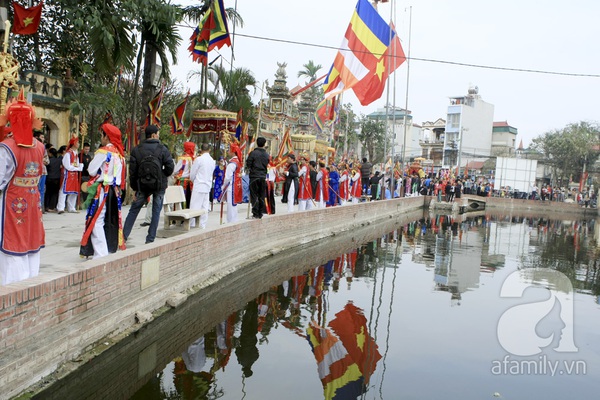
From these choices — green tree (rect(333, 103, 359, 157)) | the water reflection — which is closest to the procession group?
the water reflection

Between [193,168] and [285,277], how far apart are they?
3.09 metres

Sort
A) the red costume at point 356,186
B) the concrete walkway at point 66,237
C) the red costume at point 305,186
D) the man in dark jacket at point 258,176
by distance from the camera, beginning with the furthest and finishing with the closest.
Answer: the red costume at point 356,186 → the red costume at point 305,186 → the man in dark jacket at point 258,176 → the concrete walkway at point 66,237

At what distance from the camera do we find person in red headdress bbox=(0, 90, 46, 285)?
17.3 ft

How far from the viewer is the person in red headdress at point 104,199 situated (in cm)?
703

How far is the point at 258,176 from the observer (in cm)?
1186

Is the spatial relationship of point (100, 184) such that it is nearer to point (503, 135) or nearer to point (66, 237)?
point (66, 237)

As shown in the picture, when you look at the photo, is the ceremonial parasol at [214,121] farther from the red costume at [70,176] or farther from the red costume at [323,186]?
the red costume at [323,186]

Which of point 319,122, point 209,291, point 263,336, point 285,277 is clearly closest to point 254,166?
point 285,277

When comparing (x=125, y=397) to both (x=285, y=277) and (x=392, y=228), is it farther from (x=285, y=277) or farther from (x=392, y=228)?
(x=392, y=228)

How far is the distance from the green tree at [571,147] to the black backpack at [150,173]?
55.6 m

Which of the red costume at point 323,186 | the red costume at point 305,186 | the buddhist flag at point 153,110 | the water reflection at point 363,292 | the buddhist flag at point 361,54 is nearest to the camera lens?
the water reflection at point 363,292

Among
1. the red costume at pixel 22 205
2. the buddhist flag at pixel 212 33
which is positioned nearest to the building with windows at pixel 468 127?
the buddhist flag at pixel 212 33

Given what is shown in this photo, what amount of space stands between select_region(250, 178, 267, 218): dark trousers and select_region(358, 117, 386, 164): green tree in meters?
46.1

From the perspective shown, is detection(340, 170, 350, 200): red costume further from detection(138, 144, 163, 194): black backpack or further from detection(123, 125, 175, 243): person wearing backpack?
detection(138, 144, 163, 194): black backpack
